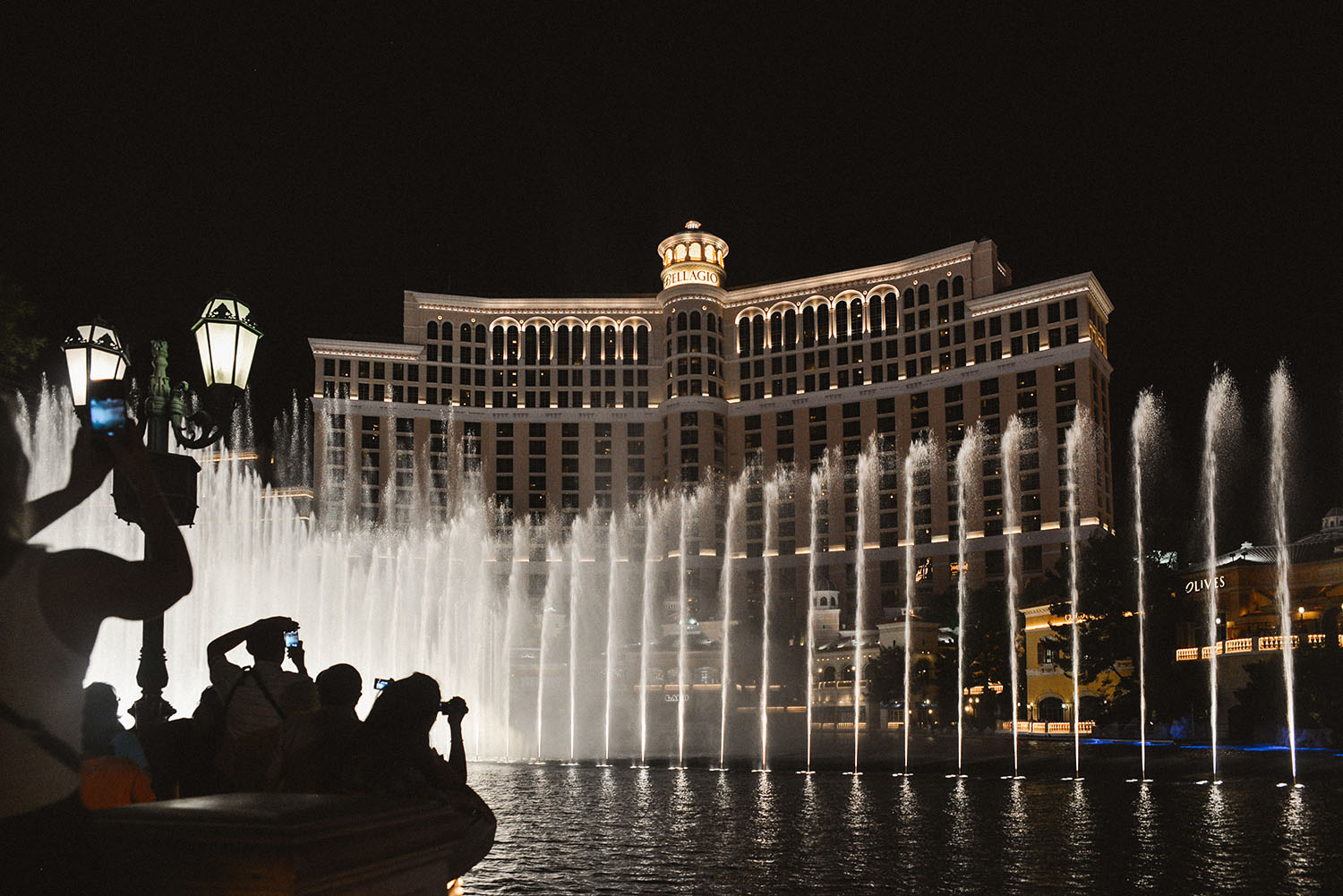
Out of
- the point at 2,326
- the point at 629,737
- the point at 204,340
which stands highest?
the point at 2,326

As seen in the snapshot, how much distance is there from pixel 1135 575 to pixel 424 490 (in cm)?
6822

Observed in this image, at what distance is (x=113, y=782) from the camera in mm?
4137

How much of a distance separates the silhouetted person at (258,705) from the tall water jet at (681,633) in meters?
31.2

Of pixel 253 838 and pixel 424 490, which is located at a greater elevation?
pixel 424 490

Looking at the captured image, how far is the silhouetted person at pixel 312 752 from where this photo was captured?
13.7 ft

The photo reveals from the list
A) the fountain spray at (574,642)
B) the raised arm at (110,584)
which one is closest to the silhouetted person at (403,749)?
the raised arm at (110,584)

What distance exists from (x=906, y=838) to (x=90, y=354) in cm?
1323

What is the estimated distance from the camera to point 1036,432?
89250mm

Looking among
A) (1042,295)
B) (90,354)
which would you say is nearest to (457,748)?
(90,354)

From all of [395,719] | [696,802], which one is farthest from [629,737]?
[395,719]

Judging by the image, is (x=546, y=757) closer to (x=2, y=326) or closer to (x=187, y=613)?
(x=187, y=613)

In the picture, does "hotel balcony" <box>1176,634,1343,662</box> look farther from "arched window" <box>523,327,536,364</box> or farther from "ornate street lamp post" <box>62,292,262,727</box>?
"arched window" <box>523,327,536,364</box>

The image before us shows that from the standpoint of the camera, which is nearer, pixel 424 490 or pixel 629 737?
pixel 629 737

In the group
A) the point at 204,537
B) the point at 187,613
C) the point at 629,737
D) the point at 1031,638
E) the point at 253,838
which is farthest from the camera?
the point at 1031,638
